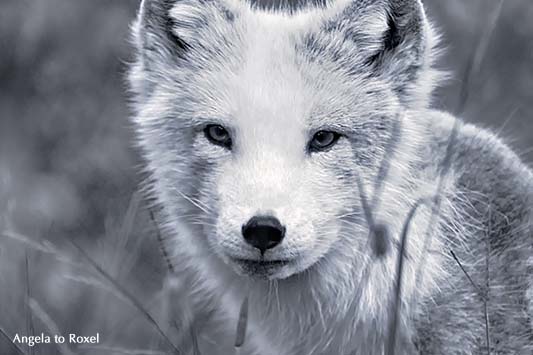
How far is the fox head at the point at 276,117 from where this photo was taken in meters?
4.56

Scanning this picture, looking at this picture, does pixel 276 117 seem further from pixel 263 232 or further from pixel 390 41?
pixel 390 41

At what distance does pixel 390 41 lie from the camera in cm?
511

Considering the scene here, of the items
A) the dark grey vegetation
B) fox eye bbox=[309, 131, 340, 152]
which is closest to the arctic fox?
fox eye bbox=[309, 131, 340, 152]

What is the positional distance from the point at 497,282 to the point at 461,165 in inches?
25.9

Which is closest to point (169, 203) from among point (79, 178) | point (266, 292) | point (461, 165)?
point (266, 292)

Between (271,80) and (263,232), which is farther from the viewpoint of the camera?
(271,80)

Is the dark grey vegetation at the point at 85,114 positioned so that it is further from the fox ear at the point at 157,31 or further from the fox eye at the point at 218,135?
the fox eye at the point at 218,135

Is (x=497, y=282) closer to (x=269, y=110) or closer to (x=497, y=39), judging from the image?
(x=269, y=110)

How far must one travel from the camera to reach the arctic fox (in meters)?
4.71

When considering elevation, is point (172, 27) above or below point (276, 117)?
above

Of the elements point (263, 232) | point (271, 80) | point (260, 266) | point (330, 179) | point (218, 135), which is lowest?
point (260, 266)

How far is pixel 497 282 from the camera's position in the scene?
17.0 feet

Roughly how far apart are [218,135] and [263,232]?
0.69 meters

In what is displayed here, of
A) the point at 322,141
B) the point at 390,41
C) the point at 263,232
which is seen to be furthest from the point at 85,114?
the point at 263,232
